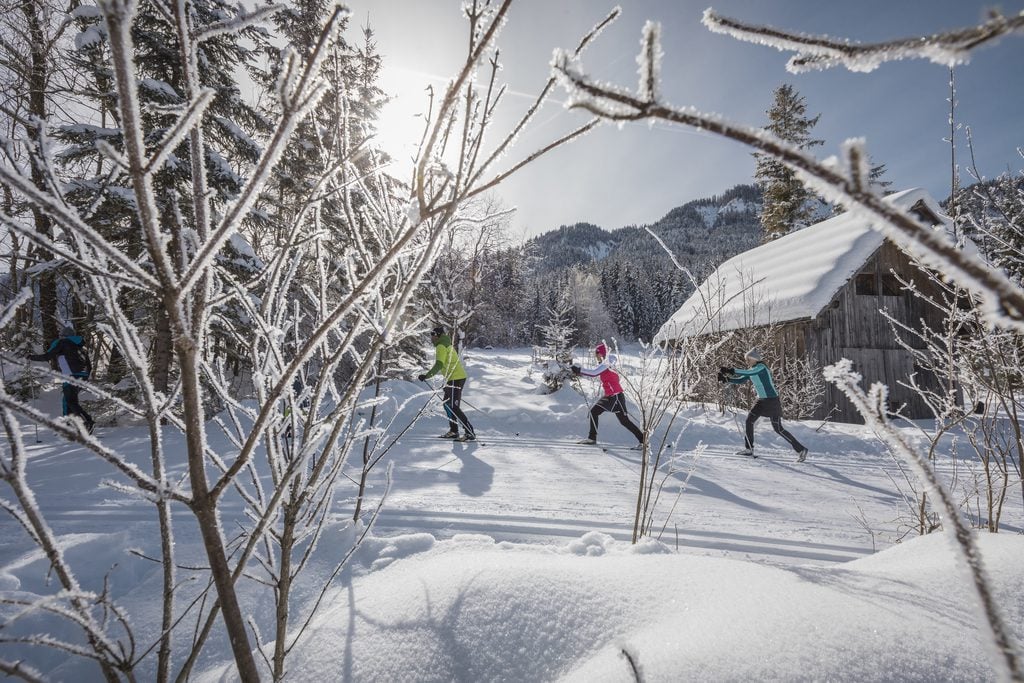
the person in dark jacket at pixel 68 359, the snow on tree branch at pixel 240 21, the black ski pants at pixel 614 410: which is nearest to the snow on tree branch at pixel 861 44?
the snow on tree branch at pixel 240 21

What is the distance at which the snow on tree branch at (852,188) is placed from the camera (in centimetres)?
31

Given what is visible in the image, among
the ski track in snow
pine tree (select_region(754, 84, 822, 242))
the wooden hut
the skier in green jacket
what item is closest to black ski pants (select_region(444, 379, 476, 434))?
the skier in green jacket

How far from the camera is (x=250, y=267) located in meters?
6.83

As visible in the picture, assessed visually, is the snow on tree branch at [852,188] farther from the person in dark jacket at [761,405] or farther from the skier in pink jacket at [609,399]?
the person in dark jacket at [761,405]

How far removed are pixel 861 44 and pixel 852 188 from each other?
0.25m

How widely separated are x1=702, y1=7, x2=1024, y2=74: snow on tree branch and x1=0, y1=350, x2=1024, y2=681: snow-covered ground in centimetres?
46

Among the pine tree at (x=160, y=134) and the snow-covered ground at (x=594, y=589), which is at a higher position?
the pine tree at (x=160, y=134)

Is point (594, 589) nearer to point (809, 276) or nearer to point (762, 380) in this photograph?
point (762, 380)

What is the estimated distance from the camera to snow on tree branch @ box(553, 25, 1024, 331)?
0.31m

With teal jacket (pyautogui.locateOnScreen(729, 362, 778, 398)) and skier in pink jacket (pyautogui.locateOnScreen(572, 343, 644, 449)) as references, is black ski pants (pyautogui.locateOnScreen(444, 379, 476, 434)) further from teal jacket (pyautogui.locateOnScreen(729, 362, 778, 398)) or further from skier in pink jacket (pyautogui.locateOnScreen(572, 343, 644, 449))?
teal jacket (pyautogui.locateOnScreen(729, 362, 778, 398))

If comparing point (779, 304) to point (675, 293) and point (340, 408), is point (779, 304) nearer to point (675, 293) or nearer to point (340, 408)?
point (340, 408)

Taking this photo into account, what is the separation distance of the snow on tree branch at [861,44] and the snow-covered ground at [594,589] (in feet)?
1.49

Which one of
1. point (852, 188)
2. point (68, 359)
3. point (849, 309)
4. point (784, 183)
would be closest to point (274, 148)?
point (852, 188)

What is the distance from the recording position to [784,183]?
20859 mm
